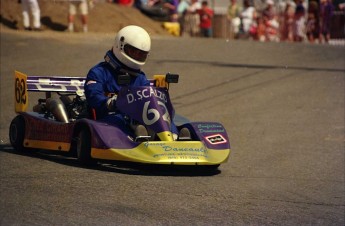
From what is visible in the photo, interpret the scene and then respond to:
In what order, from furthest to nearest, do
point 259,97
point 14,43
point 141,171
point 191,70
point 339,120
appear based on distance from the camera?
point 14,43, point 191,70, point 259,97, point 339,120, point 141,171

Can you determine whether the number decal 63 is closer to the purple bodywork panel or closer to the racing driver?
the purple bodywork panel

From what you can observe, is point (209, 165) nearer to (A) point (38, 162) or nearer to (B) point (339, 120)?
(A) point (38, 162)

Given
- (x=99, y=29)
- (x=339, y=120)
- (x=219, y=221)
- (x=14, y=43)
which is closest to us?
(x=219, y=221)

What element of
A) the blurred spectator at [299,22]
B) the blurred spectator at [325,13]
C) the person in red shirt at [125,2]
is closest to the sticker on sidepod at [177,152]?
the person in red shirt at [125,2]

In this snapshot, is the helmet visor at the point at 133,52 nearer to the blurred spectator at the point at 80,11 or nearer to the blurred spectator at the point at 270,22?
the blurred spectator at the point at 80,11

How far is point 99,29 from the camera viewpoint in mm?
26859

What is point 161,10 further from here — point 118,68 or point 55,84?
point 118,68

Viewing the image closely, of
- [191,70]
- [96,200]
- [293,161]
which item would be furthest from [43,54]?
[96,200]

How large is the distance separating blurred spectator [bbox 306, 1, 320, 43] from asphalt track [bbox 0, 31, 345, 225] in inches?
→ 227

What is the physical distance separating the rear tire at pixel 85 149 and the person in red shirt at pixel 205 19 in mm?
19198

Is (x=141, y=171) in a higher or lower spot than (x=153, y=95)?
lower

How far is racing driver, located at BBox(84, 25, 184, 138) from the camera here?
34.8 feet

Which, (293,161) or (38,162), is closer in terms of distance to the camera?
(38,162)

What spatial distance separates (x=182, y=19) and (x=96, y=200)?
22652mm
